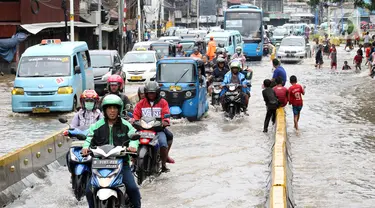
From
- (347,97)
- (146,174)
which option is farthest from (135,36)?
(146,174)

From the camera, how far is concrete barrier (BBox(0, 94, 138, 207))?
10797 millimetres

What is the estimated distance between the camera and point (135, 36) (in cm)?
6631

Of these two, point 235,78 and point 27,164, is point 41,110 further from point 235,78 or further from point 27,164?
point 27,164

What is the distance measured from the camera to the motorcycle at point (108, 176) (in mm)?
7613

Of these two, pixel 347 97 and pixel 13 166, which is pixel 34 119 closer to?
pixel 13 166

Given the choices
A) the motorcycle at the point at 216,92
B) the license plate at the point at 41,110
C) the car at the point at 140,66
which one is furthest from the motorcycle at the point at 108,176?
the car at the point at 140,66

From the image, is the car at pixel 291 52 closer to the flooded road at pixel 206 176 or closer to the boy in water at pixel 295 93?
the flooded road at pixel 206 176

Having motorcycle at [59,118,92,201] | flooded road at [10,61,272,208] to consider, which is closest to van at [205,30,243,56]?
flooded road at [10,61,272,208]

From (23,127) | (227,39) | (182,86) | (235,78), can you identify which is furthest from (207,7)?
(23,127)

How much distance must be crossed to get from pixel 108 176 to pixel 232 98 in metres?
12.0

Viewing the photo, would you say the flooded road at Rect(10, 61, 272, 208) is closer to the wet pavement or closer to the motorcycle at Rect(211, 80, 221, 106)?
the wet pavement

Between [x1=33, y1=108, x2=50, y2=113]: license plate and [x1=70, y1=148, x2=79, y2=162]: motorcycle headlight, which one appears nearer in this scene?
[x1=70, y1=148, x2=79, y2=162]: motorcycle headlight

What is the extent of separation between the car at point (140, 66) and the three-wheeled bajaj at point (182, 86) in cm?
1071

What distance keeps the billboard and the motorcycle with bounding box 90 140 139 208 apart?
96114 millimetres
